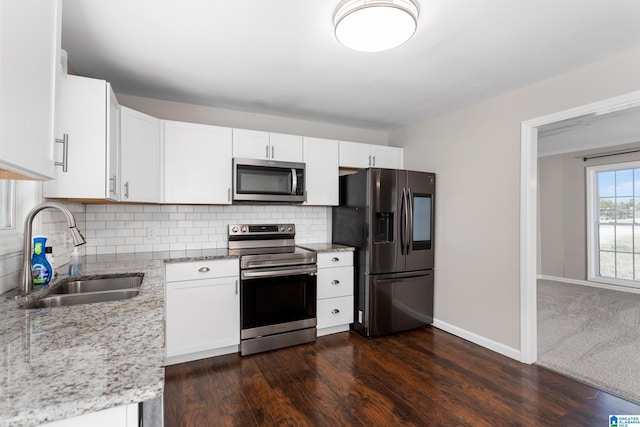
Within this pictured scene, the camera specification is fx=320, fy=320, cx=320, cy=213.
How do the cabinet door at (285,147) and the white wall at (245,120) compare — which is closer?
the white wall at (245,120)

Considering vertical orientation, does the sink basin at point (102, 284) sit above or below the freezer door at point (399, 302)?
above

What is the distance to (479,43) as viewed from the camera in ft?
A: 6.82

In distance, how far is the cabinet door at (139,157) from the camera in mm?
2412

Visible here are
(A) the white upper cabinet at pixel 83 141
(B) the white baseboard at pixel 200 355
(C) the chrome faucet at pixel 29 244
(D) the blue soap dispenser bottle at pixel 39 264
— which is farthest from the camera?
(B) the white baseboard at pixel 200 355

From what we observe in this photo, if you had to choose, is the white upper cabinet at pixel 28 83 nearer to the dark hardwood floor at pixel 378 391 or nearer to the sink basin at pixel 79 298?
the sink basin at pixel 79 298

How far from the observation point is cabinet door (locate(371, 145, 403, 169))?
3.91m

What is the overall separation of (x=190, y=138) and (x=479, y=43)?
2.44 meters

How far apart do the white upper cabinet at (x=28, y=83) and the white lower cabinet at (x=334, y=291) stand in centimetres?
251

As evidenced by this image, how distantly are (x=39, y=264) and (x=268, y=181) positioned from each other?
1905mm

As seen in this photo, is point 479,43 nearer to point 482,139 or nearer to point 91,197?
point 482,139

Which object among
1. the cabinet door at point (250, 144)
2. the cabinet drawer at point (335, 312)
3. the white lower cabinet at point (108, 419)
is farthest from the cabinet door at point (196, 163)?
the white lower cabinet at point (108, 419)

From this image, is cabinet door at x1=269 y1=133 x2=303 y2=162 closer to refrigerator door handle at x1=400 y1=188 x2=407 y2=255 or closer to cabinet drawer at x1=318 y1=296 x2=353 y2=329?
refrigerator door handle at x1=400 y1=188 x2=407 y2=255

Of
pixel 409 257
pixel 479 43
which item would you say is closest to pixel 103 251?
pixel 409 257

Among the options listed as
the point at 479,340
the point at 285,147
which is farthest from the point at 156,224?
the point at 479,340
